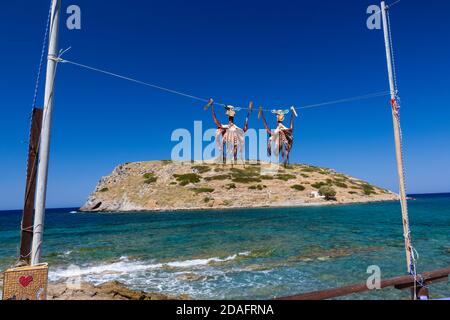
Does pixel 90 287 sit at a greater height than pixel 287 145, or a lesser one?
lesser

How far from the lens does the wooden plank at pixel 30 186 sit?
24.0 ft

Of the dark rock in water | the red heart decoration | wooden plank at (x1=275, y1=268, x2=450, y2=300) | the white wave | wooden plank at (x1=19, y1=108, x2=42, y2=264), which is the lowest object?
the white wave

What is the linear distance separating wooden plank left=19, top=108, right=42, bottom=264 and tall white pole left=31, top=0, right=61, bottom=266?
42 centimetres

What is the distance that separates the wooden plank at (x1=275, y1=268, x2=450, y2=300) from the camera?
6.49m

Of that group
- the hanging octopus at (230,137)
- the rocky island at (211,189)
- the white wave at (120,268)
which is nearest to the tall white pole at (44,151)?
the hanging octopus at (230,137)

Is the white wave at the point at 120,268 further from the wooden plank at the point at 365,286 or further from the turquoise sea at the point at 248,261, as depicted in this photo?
the wooden plank at the point at 365,286

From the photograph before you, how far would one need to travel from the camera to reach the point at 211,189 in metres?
98.8

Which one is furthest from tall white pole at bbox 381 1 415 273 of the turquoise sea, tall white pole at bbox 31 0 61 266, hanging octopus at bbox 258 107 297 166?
tall white pole at bbox 31 0 61 266

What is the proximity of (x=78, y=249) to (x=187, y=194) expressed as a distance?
62.7 meters

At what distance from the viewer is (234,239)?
34969 mm

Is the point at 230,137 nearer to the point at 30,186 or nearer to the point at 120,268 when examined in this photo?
the point at 30,186

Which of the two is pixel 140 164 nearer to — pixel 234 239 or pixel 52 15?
pixel 234 239

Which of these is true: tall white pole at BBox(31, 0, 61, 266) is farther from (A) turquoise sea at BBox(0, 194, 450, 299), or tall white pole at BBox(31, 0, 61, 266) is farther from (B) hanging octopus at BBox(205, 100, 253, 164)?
(A) turquoise sea at BBox(0, 194, 450, 299)
